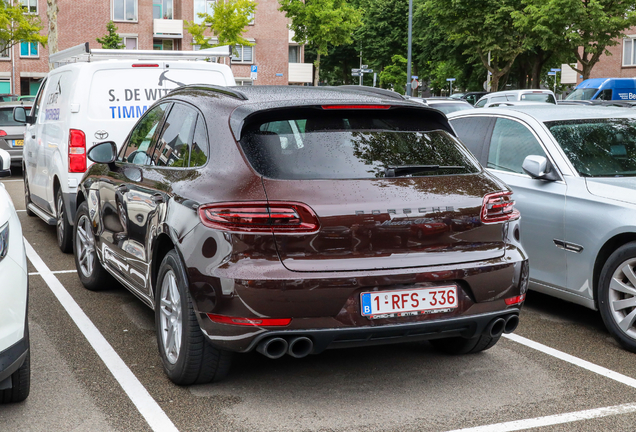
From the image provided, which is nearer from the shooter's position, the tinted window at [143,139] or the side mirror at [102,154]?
the tinted window at [143,139]

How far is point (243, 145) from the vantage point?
13.4 ft

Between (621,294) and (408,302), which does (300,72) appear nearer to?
(621,294)

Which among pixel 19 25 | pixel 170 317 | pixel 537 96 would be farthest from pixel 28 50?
pixel 170 317

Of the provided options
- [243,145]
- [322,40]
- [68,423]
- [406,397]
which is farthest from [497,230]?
[322,40]

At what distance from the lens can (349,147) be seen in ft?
13.6

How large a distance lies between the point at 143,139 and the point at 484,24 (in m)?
41.0

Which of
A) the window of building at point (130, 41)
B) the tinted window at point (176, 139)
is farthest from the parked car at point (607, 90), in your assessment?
the tinted window at point (176, 139)

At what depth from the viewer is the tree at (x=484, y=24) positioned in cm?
4372

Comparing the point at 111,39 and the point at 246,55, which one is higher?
the point at 111,39

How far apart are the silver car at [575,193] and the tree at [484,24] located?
1504 inches

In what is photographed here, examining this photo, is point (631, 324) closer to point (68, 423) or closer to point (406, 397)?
point (406, 397)

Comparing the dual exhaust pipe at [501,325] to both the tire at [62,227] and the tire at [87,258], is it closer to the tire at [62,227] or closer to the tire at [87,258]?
the tire at [87,258]

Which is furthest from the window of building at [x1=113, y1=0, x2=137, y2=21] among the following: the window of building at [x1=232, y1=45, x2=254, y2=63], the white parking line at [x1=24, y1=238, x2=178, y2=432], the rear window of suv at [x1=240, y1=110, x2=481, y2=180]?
the rear window of suv at [x1=240, y1=110, x2=481, y2=180]

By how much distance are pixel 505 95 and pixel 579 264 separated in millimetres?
25160
